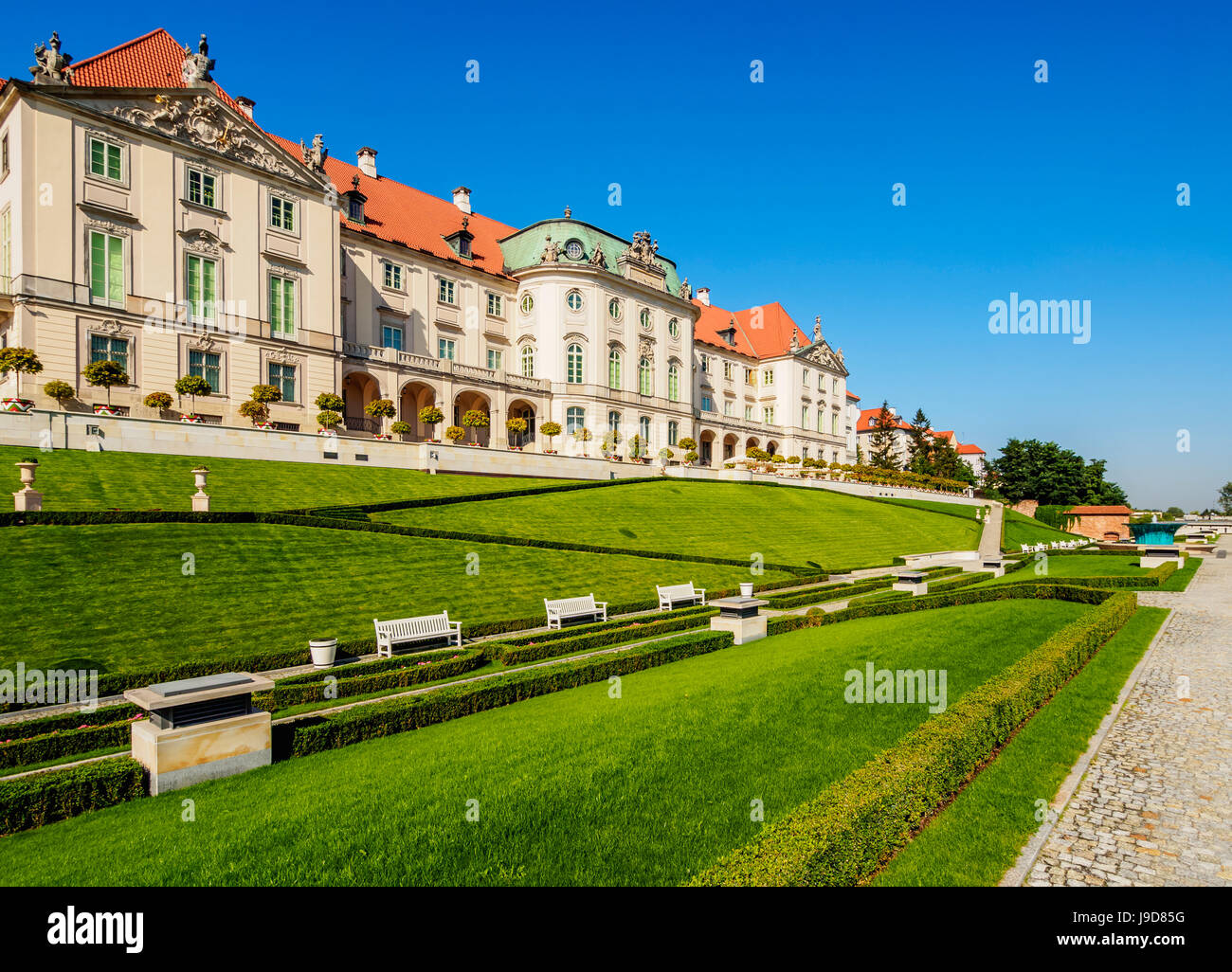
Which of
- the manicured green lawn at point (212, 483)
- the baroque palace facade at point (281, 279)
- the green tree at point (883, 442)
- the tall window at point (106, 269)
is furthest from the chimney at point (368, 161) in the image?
the green tree at point (883, 442)

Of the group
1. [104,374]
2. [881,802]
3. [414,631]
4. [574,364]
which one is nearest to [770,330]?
[574,364]

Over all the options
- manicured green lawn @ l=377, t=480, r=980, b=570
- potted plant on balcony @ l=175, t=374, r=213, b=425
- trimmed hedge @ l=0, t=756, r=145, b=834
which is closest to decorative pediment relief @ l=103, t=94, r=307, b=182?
potted plant on balcony @ l=175, t=374, r=213, b=425

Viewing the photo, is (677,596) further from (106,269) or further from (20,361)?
(106,269)

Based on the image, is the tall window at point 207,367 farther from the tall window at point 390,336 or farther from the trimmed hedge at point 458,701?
the trimmed hedge at point 458,701

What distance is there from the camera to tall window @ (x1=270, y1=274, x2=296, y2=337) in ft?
118

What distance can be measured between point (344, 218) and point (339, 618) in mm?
36537

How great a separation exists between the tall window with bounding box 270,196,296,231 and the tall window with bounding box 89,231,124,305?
7.69 meters

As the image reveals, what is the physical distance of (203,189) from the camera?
110 ft

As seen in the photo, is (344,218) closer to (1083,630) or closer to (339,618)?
(339,618)

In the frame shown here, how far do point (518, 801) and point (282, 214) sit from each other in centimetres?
3965

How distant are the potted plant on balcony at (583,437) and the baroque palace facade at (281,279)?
74.0 inches

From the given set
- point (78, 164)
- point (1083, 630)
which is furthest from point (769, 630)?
point (78, 164)

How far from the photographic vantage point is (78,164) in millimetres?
29594

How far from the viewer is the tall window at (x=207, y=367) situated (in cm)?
3275
